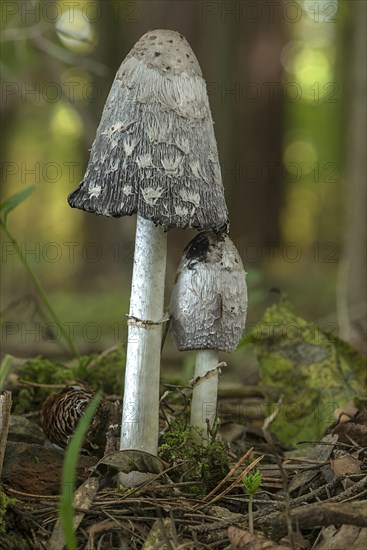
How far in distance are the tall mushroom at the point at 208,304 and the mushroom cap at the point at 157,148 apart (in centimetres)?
24

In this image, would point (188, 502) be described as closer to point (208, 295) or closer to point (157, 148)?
point (208, 295)

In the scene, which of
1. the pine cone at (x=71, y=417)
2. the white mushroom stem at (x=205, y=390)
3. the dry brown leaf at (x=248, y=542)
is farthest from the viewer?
the white mushroom stem at (x=205, y=390)

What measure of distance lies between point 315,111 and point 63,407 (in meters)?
22.8

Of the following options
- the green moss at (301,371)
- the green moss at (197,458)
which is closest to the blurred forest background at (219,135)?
the green moss at (301,371)

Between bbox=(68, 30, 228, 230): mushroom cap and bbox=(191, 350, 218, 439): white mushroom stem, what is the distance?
653mm

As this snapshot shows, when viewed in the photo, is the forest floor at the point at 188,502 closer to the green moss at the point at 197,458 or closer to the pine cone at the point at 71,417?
the green moss at the point at 197,458

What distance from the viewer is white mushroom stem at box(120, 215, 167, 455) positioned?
104 inches

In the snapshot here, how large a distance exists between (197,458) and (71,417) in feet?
1.79

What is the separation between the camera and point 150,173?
2.45 m

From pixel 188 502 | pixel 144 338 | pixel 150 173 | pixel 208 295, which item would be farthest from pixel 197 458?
pixel 150 173

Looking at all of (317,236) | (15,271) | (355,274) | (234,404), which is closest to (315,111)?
(317,236)

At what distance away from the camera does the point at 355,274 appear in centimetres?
739

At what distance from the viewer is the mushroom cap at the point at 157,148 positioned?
2.45 metres

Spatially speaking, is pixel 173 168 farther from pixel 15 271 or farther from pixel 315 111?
pixel 315 111
